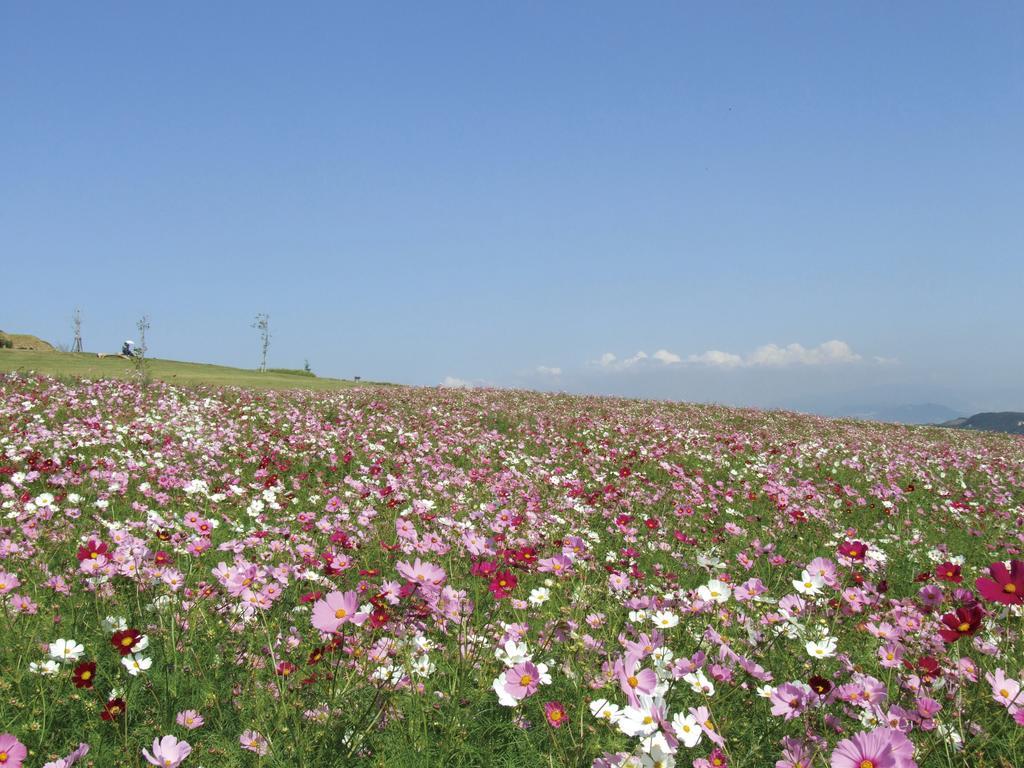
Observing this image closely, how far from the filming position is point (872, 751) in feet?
5.48

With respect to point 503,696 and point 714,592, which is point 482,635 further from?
point 714,592

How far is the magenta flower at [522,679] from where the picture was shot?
2.16 meters

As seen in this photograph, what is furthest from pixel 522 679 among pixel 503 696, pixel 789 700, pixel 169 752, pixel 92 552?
pixel 92 552

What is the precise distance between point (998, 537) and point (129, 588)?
29.7 ft

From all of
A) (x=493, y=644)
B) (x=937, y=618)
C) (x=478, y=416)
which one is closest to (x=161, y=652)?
(x=493, y=644)

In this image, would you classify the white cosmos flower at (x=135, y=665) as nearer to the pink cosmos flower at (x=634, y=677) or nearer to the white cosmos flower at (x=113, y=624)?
the white cosmos flower at (x=113, y=624)

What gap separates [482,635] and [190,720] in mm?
1265

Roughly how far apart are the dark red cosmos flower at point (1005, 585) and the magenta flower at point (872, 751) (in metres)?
0.51

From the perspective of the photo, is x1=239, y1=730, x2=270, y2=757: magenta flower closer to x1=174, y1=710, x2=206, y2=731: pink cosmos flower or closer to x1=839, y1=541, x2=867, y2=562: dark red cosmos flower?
x1=174, y1=710, x2=206, y2=731: pink cosmos flower

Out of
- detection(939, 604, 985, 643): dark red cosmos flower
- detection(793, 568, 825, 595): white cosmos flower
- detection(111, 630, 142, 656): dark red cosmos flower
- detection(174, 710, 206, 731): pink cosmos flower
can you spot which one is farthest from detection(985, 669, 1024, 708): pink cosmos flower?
detection(111, 630, 142, 656): dark red cosmos flower

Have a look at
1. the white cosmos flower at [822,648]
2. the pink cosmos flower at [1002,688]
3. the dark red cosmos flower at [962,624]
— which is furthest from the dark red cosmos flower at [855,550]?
the dark red cosmos flower at [962,624]

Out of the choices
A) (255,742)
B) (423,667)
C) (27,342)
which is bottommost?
(255,742)

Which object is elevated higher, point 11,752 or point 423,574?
point 423,574

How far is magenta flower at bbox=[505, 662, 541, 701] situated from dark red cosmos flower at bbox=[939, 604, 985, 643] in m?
1.31
